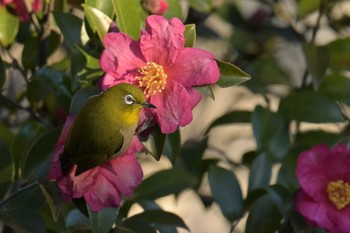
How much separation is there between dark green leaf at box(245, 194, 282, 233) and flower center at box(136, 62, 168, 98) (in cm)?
43

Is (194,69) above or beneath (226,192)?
above

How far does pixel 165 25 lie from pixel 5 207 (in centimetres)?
39

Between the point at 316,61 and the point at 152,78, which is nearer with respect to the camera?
the point at 152,78

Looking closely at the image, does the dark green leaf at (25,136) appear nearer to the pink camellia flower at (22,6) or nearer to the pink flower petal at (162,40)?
the pink camellia flower at (22,6)

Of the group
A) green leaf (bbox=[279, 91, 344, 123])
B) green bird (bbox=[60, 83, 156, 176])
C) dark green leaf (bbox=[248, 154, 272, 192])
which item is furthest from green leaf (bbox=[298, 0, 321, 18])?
green bird (bbox=[60, 83, 156, 176])

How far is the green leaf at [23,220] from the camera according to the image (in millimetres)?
1150

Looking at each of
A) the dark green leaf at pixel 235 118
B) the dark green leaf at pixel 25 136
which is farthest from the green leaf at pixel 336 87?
the dark green leaf at pixel 25 136

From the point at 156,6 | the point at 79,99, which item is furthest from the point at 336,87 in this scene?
the point at 79,99

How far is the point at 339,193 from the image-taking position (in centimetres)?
135

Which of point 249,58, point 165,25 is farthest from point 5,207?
point 249,58

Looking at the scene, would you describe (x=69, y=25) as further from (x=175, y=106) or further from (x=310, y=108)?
(x=310, y=108)

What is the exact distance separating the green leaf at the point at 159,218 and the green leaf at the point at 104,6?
0.34 metres

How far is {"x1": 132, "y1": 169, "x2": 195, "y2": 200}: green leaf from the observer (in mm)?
1587

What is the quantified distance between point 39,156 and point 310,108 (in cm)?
60
